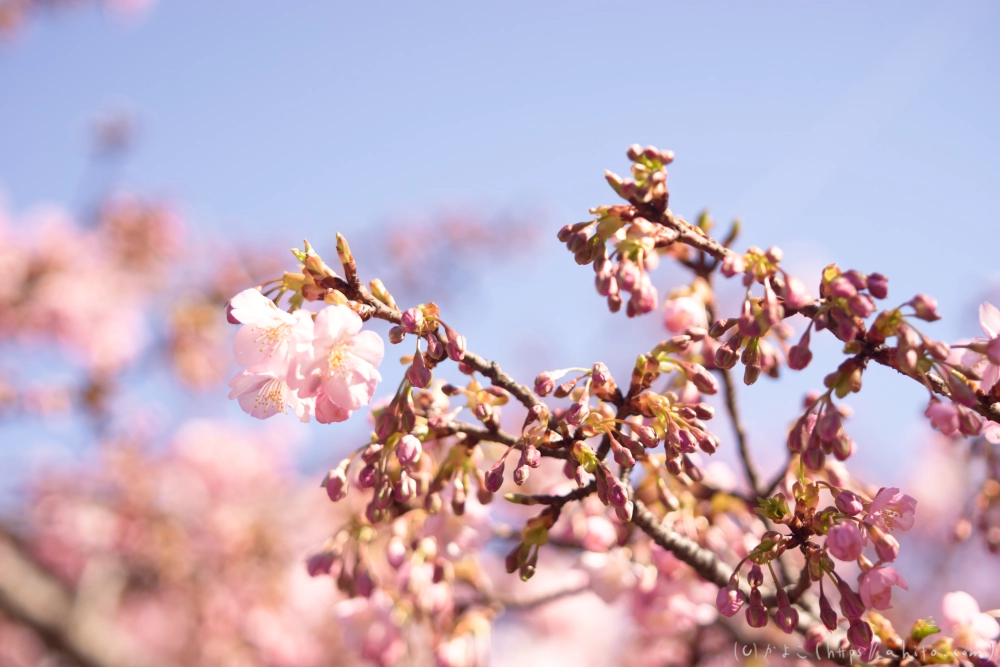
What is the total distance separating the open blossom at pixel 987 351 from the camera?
Result: 115 cm

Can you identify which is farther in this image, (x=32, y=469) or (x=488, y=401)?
(x=32, y=469)

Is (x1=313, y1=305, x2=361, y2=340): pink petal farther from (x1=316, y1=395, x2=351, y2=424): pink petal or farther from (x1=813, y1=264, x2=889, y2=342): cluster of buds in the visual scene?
(x1=813, y1=264, x2=889, y2=342): cluster of buds

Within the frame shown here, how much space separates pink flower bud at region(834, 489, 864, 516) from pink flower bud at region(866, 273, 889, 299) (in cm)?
37

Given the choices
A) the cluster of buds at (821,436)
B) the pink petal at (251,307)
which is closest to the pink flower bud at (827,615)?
the cluster of buds at (821,436)

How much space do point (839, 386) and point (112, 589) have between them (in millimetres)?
→ 5239

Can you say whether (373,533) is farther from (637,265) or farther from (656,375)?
(637,265)

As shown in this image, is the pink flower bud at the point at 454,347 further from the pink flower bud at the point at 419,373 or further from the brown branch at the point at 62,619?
the brown branch at the point at 62,619

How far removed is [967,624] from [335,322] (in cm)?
151

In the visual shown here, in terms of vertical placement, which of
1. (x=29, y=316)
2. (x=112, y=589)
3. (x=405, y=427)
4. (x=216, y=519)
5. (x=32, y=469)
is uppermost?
(x=29, y=316)

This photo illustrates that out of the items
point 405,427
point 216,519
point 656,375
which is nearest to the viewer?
point 405,427

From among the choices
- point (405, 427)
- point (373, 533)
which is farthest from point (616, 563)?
point (405, 427)

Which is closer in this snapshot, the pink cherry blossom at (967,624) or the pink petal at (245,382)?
the pink petal at (245,382)

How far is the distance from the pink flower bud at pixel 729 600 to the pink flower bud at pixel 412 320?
78 cm

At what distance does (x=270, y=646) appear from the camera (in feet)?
15.9
